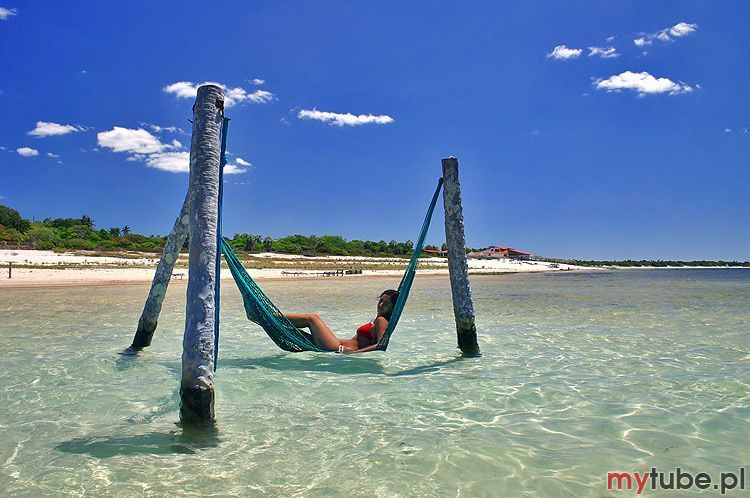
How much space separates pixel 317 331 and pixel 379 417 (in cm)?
245

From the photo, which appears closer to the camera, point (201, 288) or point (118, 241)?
point (201, 288)

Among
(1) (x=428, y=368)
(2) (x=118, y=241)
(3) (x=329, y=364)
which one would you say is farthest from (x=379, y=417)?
(2) (x=118, y=241)

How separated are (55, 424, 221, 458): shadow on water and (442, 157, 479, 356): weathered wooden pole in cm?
422

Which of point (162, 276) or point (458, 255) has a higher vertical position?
point (458, 255)

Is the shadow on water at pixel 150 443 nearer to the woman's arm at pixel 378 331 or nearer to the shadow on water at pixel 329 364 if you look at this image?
the shadow on water at pixel 329 364

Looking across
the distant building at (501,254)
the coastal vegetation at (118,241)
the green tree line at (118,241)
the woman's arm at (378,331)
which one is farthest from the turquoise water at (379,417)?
the distant building at (501,254)

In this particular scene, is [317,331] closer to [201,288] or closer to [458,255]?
[458,255]

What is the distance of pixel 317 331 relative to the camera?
699 centimetres

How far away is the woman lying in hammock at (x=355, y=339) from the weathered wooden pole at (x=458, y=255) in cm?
106

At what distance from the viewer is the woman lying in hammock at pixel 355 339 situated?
6.92m

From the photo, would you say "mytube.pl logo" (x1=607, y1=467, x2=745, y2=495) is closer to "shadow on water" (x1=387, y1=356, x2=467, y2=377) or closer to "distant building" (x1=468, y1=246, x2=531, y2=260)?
"shadow on water" (x1=387, y1=356, x2=467, y2=377)

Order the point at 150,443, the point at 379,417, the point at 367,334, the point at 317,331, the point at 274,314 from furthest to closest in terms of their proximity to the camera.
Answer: the point at 367,334 < the point at 317,331 < the point at 274,314 < the point at 379,417 < the point at 150,443

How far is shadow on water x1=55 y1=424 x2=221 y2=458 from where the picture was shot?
3.83 metres

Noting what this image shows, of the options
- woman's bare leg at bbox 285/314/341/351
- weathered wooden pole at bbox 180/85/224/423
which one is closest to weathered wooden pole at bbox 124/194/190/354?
woman's bare leg at bbox 285/314/341/351
